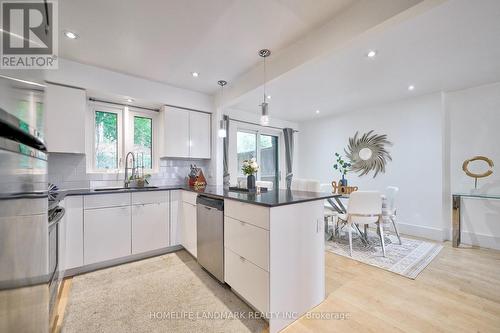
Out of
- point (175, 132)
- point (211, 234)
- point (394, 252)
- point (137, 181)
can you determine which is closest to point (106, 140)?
point (137, 181)

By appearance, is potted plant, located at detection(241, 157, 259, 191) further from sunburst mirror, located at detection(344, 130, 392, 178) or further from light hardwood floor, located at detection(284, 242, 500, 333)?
sunburst mirror, located at detection(344, 130, 392, 178)

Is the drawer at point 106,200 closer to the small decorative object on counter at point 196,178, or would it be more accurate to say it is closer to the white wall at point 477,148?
the small decorative object on counter at point 196,178

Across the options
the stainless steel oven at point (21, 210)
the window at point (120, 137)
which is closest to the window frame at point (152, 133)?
the window at point (120, 137)

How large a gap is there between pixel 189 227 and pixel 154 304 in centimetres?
101

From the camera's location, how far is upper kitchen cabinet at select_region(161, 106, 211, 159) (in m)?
3.15

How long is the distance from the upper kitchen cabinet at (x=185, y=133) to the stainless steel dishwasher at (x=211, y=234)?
120 cm

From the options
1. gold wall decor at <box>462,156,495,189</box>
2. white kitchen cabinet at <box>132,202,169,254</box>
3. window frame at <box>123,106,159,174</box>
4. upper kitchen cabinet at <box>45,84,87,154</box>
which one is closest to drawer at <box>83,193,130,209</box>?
white kitchen cabinet at <box>132,202,169,254</box>

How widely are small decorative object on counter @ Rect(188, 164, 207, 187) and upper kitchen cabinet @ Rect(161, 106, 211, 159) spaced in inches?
9.7

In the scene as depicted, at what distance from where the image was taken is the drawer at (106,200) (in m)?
2.30

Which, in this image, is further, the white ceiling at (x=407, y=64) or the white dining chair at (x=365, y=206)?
the white dining chair at (x=365, y=206)

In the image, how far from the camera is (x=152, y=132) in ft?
11.3

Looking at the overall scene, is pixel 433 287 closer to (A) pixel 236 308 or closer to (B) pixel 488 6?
(A) pixel 236 308

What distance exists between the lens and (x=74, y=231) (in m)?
2.21

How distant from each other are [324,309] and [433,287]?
125cm
